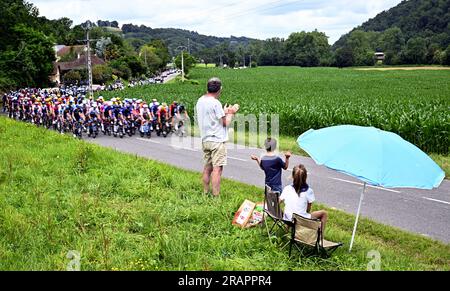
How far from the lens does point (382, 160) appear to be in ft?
18.7

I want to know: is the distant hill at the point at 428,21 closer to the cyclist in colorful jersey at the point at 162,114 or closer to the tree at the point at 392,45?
the tree at the point at 392,45

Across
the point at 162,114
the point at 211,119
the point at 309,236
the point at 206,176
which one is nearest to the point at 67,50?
the point at 162,114

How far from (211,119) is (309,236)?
2.62 metres

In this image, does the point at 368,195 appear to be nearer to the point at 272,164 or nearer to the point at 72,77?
the point at 272,164

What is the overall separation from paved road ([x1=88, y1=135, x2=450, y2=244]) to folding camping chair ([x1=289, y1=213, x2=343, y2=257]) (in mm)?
2732

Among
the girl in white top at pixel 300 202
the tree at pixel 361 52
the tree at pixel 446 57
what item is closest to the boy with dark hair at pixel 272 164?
the girl in white top at pixel 300 202

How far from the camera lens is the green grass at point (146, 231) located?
562 centimetres

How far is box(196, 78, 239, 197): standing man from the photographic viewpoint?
7500 mm

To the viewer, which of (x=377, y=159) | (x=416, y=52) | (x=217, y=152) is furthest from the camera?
(x=416, y=52)

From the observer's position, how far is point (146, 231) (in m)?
6.80

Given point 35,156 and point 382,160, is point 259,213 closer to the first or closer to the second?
point 382,160

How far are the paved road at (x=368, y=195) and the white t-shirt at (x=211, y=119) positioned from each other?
3369 millimetres

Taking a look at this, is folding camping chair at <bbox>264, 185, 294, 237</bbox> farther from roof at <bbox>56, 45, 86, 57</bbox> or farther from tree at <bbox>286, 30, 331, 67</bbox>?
tree at <bbox>286, 30, 331, 67</bbox>

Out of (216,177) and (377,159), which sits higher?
(377,159)
